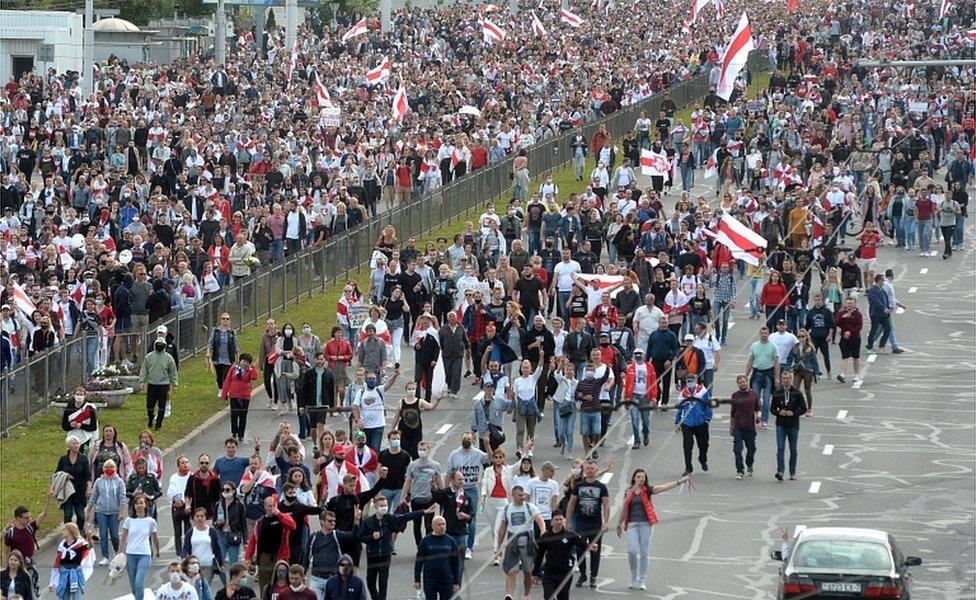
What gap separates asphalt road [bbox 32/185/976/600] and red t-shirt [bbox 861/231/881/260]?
1329 millimetres

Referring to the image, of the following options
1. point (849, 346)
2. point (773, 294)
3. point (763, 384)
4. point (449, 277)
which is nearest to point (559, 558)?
point (763, 384)

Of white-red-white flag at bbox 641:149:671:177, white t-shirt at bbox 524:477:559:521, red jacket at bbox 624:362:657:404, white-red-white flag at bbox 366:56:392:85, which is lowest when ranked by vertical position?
white t-shirt at bbox 524:477:559:521

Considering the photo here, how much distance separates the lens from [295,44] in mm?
71000

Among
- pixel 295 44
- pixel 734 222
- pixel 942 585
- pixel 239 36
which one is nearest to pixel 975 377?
pixel 734 222

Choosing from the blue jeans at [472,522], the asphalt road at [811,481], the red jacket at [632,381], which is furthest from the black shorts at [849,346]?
the blue jeans at [472,522]

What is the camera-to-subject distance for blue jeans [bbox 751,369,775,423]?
103 feet

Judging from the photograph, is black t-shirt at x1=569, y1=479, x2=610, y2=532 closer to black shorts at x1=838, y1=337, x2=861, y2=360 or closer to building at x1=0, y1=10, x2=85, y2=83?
black shorts at x1=838, y1=337, x2=861, y2=360

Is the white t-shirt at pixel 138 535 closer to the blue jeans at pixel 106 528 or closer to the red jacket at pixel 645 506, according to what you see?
the blue jeans at pixel 106 528

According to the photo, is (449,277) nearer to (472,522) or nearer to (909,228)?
(472,522)

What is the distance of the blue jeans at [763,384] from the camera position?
31.5 meters

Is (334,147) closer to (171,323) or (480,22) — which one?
(171,323)

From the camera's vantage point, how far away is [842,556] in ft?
74.2

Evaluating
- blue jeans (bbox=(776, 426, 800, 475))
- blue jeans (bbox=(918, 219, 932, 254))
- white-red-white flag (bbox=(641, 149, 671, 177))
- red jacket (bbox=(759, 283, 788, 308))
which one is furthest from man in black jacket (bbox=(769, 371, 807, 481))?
white-red-white flag (bbox=(641, 149, 671, 177))

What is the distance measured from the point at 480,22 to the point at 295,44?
19.8 feet
